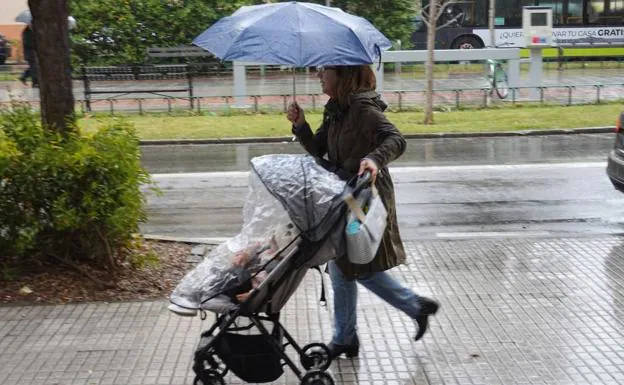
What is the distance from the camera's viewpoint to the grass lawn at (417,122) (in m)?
17.2

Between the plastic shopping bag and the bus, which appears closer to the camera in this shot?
the plastic shopping bag

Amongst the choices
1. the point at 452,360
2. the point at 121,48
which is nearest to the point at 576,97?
the point at 121,48

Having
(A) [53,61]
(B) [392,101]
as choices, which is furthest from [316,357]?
(B) [392,101]

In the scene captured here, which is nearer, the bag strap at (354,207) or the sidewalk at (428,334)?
the bag strap at (354,207)

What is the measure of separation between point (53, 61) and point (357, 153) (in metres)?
3.28

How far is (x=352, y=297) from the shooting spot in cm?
559

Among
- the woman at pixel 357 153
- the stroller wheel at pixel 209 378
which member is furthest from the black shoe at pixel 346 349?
the stroller wheel at pixel 209 378

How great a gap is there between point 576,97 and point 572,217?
12497 mm

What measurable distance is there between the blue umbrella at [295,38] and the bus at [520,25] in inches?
1068

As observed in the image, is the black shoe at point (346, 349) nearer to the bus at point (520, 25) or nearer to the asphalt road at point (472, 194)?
the asphalt road at point (472, 194)

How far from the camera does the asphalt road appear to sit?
9.79 meters

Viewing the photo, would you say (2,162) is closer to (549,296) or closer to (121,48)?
(549,296)

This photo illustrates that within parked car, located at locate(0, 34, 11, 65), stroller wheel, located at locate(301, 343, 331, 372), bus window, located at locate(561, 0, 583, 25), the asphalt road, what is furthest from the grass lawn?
parked car, located at locate(0, 34, 11, 65)

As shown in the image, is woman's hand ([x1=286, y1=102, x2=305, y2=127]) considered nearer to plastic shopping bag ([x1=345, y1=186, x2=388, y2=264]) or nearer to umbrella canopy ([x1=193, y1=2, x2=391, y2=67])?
umbrella canopy ([x1=193, y1=2, x2=391, y2=67])
